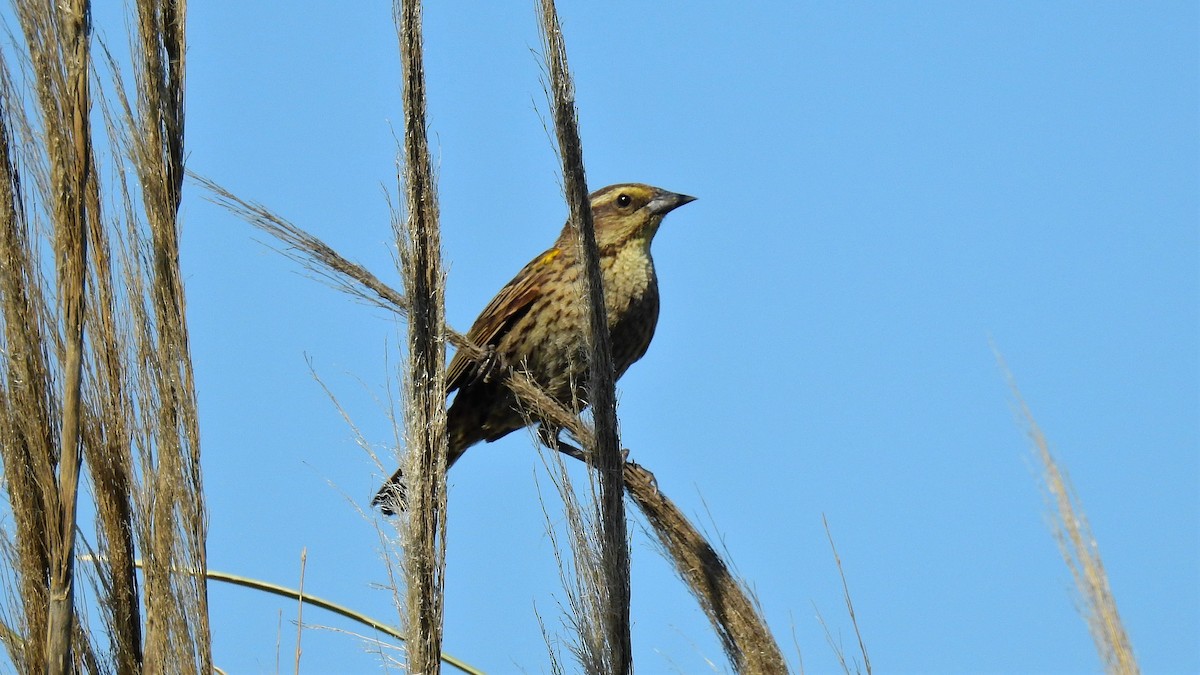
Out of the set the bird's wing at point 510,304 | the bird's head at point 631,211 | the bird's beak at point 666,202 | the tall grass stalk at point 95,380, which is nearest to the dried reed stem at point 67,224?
the tall grass stalk at point 95,380

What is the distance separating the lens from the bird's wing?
6.11 meters

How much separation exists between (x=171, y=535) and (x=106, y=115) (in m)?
0.93

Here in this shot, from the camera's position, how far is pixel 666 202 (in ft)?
20.6

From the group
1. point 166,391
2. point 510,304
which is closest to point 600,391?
point 166,391

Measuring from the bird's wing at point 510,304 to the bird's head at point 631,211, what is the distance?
Result: 259 millimetres

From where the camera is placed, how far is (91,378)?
116 inches

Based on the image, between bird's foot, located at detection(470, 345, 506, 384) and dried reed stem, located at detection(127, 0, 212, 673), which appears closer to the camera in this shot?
dried reed stem, located at detection(127, 0, 212, 673)

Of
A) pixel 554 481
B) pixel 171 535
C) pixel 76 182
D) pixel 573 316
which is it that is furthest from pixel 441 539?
pixel 573 316

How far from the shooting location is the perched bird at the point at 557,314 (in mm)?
5922

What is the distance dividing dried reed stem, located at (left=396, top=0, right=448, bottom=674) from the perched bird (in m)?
2.81

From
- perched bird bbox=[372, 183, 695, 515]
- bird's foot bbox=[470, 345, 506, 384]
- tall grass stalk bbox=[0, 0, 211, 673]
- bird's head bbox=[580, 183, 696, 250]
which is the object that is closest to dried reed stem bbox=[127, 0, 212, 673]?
tall grass stalk bbox=[0, 0, 211, 673]

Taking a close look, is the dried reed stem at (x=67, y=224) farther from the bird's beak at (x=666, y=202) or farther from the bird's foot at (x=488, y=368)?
the bird's beak at (x=666, y=202)

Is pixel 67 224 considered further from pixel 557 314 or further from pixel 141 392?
pixel 557 314

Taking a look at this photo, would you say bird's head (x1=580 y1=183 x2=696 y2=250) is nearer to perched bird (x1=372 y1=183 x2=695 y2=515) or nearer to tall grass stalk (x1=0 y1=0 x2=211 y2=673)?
perched bird (x1=372 y1=183 x2=695 y2=515)
